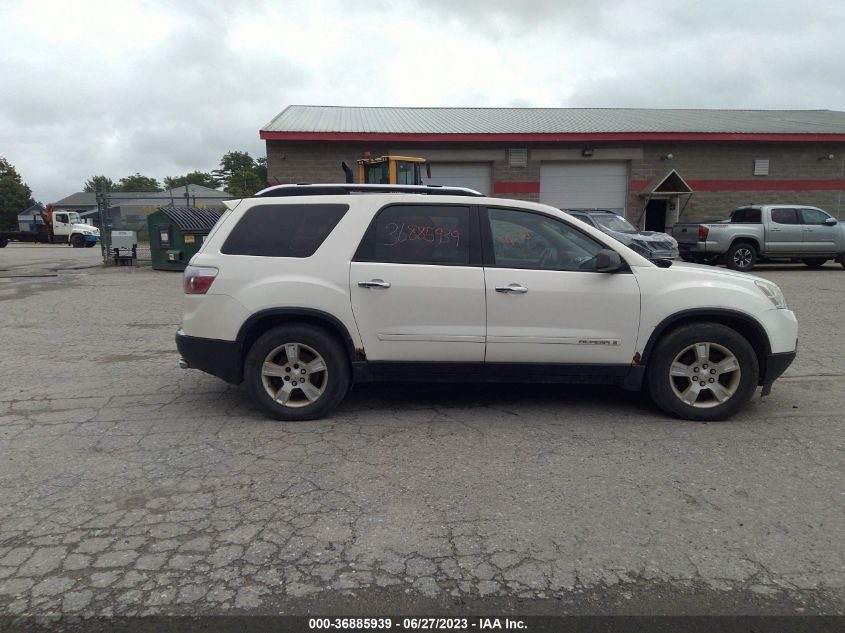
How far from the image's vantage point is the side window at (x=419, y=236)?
4789mm

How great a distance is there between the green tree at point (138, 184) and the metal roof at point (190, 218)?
92739 millimetres

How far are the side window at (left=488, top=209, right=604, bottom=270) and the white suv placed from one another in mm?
11

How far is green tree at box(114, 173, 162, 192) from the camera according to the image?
329 ft

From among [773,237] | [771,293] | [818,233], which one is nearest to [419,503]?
[771,293]

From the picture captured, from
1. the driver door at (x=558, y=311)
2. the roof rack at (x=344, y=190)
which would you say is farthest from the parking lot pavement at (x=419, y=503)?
the roof rack at (x=344, y=190)

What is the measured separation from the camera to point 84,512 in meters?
3.40

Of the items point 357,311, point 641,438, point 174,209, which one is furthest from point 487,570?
point 174,209

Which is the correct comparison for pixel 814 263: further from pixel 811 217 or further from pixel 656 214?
pixel 656 214

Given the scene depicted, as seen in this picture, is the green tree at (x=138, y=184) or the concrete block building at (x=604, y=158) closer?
the concrete block building at (x=604, y=158)

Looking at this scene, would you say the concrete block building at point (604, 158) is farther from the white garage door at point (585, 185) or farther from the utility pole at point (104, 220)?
the utility pole at point (104, 220)

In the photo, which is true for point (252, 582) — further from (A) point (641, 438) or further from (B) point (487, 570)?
(A) point (641, 438)

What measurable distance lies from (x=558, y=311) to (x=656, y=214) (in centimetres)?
2018

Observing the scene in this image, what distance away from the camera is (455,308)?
4.70m

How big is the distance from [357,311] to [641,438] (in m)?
2.32
